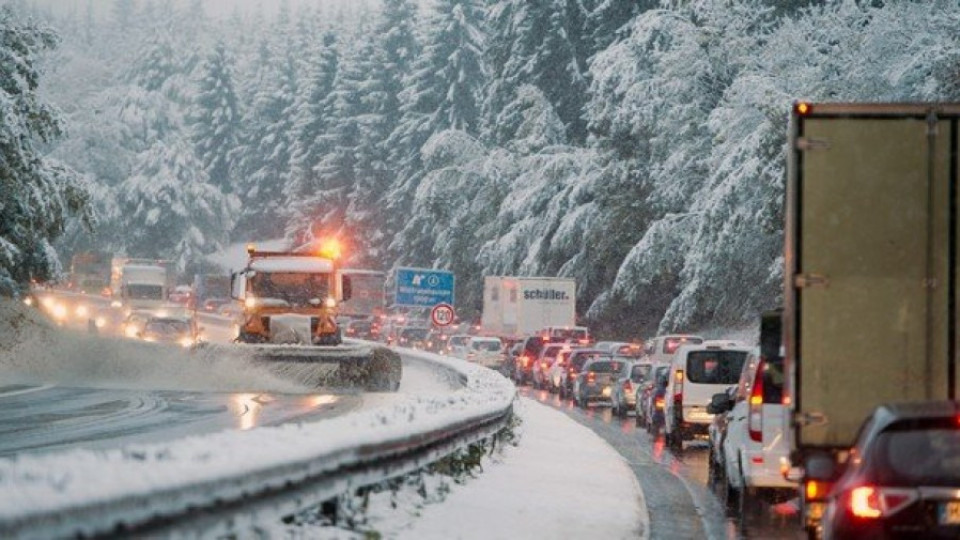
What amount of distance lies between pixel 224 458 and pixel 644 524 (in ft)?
22.6

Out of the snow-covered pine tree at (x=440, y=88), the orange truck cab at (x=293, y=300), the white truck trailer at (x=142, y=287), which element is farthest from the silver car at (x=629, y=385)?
the snow-covered pine tree at (x=440, y=88)

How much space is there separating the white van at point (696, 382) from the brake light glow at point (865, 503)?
1927cm

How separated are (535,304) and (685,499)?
4994cm

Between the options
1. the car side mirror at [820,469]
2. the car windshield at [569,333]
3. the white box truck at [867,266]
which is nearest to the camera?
the car side mirror at [820,469]

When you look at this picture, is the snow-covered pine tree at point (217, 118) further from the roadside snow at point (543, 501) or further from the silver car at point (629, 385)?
the roadside snow at point (543, 501)

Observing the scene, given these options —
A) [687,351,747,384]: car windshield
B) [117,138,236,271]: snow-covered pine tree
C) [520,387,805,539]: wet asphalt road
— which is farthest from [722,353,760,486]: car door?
[117,138,236,271]: snow-covered pine tree

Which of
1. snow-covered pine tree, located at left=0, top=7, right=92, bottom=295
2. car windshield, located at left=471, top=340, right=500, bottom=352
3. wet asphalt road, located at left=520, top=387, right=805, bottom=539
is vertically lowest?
wet asphalt road, located at left=520, top=387, right=805, bottom=539

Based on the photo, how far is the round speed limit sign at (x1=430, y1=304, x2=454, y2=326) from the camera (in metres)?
50.8

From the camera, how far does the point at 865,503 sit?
870 centimetres

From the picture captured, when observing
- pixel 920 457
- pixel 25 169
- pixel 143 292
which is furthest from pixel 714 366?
pixel 143 292

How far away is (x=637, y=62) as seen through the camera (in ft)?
213

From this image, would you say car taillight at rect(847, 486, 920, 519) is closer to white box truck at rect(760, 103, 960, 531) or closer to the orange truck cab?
white box truck at rect(760, 103, 960, 531)

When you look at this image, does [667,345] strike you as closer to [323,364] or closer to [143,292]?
[323,364]

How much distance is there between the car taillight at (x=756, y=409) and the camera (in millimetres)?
17047
